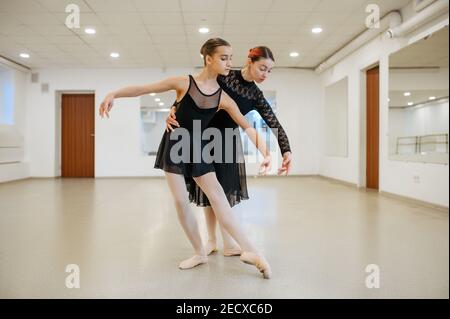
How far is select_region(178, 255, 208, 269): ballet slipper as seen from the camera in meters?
2.16

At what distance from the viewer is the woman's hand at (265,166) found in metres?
1.93

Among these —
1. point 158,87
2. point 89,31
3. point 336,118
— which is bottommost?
point 158,87

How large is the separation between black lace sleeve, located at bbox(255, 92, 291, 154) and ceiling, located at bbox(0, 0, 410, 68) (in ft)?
9.51

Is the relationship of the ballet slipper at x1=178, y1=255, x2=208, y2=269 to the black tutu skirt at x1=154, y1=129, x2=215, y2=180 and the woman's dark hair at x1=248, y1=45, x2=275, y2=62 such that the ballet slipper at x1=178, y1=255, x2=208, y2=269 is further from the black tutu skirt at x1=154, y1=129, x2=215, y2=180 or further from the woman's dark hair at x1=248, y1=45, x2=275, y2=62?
the woman's dark hair at x1=248, y1=45, x2=275, y2=62

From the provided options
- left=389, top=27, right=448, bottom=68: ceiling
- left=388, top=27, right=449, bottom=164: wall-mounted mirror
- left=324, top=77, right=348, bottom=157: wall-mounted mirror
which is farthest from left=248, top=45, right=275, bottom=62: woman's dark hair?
left=324, top=77, right=348, bottom=157: wall-mounted mirror

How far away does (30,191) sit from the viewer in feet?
21.0

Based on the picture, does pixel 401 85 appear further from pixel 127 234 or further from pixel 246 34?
pixel 127 234

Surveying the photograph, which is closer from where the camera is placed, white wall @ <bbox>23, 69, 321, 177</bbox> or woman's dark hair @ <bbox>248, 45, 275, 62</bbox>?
woman's dark hair @ <bbox>248, 45, 275, 62</bbox>

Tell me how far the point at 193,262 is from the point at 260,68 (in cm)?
116

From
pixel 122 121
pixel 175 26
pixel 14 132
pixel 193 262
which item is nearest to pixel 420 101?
pixel 175 26

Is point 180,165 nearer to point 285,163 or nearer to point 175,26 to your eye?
point 285,163

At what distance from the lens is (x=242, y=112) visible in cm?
214

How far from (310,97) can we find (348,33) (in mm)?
3291

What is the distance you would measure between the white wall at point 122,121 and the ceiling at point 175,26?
1686mm
